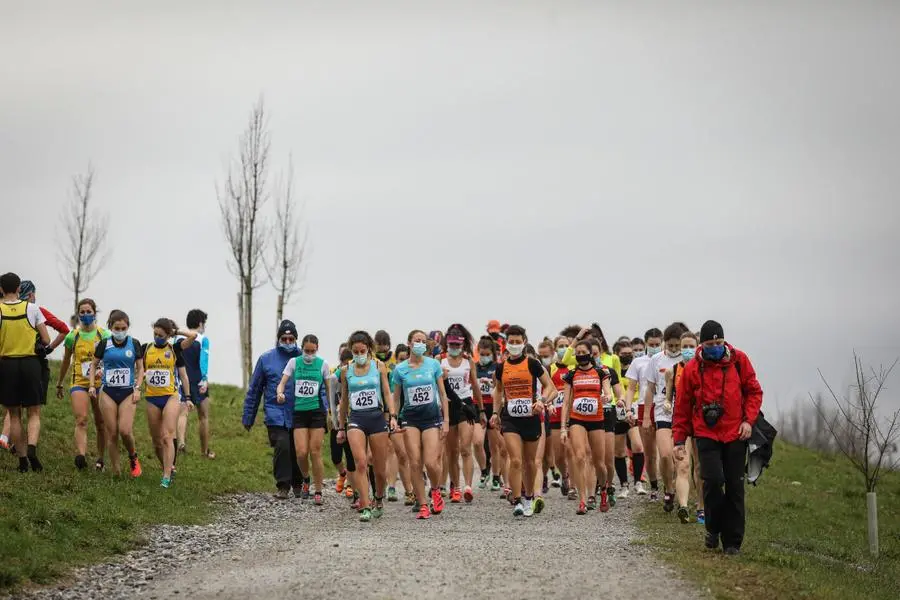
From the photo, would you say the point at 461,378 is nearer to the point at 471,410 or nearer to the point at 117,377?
the point at 471,410

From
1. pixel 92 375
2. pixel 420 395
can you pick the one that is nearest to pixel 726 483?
pixel 420 395

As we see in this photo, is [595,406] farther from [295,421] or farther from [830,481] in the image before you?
[830,481]

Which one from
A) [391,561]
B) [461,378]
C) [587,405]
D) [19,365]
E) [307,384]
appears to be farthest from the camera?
[461,378]

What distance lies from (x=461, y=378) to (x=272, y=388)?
9.91 ft

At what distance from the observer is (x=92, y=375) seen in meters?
17.8

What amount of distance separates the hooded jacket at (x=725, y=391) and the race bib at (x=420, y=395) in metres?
4.28

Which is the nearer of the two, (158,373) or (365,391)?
(365,391)

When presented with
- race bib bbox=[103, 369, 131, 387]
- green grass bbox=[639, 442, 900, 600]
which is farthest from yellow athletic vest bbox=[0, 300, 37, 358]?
green grass bbox=[639, 442, 900, 600]

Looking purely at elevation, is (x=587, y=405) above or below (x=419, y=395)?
below

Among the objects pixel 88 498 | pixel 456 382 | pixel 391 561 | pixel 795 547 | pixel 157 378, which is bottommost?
pixel 795 547

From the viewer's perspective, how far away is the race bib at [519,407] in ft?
55.4

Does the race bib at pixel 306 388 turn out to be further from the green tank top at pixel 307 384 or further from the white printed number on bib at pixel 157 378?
the white printed number on bib at pixel 157 378

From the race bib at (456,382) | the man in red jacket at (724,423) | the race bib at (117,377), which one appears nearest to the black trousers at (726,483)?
the man in red jacket at (724,423)

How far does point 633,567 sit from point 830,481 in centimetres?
2349
